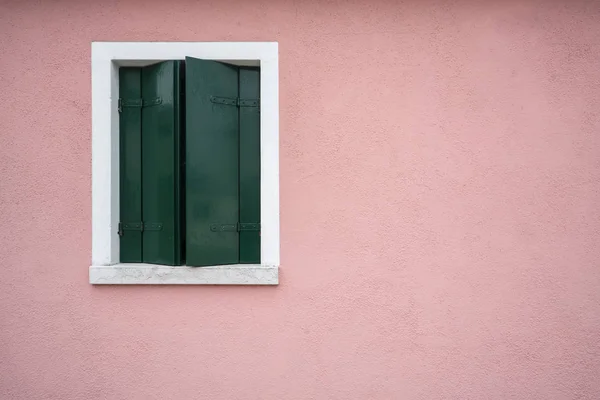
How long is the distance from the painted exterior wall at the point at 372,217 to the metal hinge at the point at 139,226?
1.34ft

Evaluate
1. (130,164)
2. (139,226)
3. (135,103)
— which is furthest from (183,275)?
(135,103)

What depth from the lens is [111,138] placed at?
3.46 metres

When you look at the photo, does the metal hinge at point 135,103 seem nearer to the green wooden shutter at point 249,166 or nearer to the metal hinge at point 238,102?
the metal hinge at point 238,102

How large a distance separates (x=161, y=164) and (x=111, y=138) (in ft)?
1.37

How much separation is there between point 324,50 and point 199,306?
7.08 feet

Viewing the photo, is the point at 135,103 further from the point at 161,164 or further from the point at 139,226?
the point at 139,226

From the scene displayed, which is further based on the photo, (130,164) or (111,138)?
(130,164)

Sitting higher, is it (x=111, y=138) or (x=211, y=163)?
(x=111, y=138)

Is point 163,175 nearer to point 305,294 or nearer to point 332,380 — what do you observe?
point 305,294

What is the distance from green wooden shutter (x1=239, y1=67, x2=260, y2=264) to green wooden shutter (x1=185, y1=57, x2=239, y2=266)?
5 cm

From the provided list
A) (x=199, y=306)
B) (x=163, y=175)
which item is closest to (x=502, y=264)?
(x=199, y=306)

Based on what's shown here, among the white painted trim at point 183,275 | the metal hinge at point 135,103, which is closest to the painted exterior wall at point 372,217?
the white painted trim at point 183,275

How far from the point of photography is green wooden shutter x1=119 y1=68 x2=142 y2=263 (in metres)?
3.55

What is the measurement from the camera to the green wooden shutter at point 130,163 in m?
3.55
